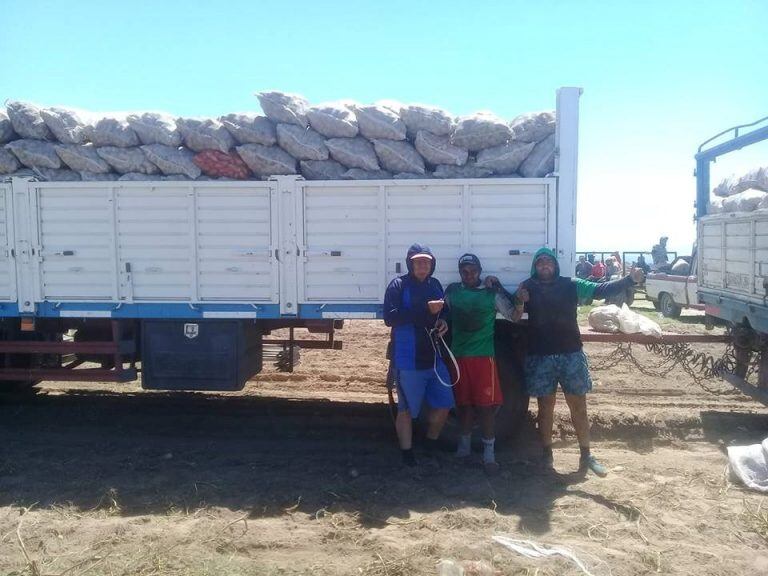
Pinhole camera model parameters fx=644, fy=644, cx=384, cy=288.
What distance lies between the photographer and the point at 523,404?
5668mm

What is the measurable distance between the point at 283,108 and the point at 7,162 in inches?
101

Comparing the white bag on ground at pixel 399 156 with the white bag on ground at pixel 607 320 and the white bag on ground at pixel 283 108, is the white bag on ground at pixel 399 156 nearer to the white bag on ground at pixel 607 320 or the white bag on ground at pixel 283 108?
the white bag on ground at pixel 283 108

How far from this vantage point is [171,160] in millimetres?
5656

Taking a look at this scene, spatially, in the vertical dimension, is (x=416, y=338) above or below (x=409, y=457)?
above

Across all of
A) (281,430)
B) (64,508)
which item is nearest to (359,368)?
(281,430)

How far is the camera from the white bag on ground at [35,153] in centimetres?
576

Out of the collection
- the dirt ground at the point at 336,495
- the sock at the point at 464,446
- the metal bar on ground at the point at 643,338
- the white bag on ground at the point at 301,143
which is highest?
the white bag on ground at the point at 301,143

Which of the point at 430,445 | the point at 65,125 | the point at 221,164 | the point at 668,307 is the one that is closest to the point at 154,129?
the point at 221,164

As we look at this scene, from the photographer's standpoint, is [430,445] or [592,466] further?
[430,445]

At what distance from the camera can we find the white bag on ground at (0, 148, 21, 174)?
19.1 feet

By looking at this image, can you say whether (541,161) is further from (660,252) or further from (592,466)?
(660,252)

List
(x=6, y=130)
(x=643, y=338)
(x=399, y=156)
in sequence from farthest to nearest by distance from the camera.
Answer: (x=643, y=338)
(x=6, y=130)
(x=399, y=156)

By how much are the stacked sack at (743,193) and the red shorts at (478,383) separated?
3104mm

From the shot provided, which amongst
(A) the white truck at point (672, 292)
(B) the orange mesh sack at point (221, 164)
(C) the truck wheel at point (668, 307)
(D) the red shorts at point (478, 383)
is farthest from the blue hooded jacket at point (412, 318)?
(C) the truck wheel at point (668, 307)
